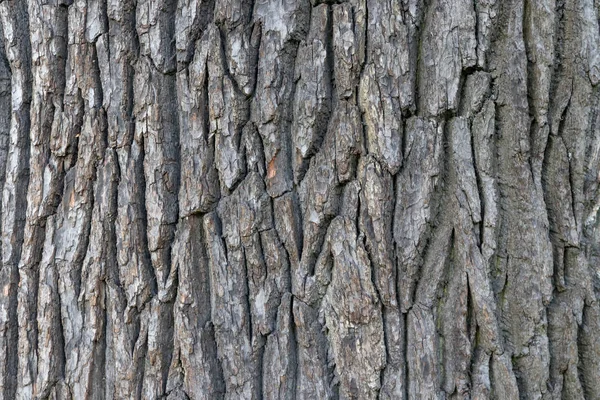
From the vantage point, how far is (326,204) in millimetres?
1842

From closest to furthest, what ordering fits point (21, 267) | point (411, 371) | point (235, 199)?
point (411, 371) → point (235, 199) → point (21, 267)

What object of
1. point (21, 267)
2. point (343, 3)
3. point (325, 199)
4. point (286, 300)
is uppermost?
point (343, 3)

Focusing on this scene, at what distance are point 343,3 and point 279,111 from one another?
14.6 inches

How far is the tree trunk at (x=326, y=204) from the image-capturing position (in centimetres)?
179

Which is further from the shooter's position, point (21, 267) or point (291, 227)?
point (21, 267)

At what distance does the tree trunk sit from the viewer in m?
1.79

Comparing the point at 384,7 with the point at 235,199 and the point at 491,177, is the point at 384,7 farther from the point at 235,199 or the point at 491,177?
the point at 235,199

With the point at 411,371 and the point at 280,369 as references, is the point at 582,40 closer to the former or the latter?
the point at 411,371

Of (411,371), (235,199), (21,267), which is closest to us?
(411,371)

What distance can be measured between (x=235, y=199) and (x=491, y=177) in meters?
0.75

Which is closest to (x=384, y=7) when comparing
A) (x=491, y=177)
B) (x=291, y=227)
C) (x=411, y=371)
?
(x=491, y=177)

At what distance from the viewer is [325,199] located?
1.84m

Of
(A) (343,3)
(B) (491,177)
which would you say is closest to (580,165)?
(B) (491,177)

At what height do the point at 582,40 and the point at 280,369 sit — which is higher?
the point at 582,40
